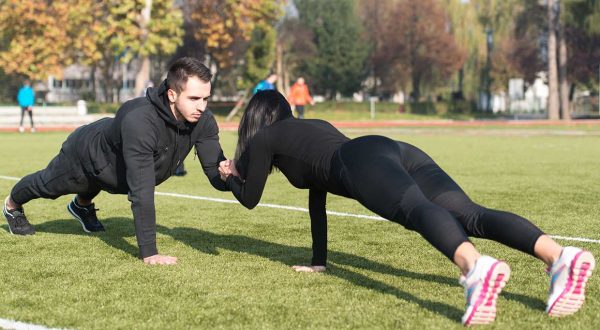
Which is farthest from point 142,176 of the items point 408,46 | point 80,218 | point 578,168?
point 408,46

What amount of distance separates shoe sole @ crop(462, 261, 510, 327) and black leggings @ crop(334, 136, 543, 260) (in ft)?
0.80

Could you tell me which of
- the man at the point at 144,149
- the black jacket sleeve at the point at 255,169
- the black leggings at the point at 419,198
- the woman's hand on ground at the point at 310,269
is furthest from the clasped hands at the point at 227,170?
the black leggings at the point at 419,198

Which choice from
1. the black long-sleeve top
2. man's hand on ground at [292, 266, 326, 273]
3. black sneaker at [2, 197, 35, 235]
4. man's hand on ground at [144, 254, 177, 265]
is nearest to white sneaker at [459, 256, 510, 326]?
the black long-sleeve top

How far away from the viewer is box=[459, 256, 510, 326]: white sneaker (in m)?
3.70

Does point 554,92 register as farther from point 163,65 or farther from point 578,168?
point 163,65

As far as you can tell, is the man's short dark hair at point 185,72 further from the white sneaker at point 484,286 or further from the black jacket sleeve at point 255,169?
the white sneaker at point 484,286

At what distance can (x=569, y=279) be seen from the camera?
397cm

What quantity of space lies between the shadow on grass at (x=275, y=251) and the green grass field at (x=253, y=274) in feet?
0.03

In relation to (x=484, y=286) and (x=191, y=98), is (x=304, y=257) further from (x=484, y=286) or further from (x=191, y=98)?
(x=484, y=286)

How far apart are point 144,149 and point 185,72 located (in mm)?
632

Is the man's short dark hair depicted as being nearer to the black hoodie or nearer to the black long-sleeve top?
the black hoodie

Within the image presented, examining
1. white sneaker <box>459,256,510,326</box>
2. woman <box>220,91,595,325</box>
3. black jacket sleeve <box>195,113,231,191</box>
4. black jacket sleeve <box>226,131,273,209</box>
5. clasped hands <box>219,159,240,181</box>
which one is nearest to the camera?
white sneaker <box>459,256,510,326</box>

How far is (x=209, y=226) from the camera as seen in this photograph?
7738mm

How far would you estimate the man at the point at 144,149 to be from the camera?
5.47 m
